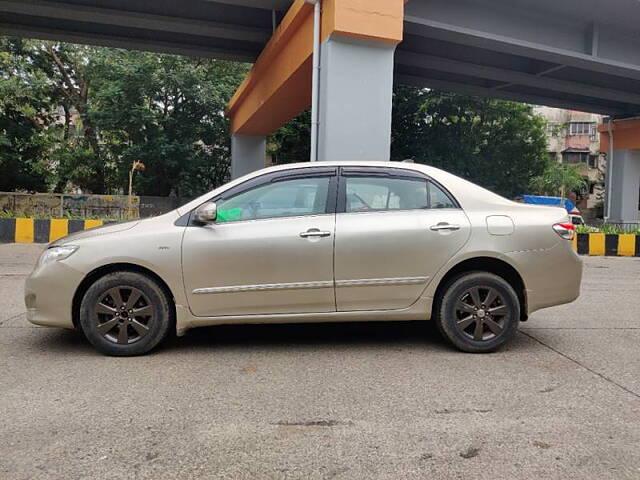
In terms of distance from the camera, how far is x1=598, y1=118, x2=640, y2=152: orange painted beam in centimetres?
2296

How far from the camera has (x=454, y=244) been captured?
434 cm

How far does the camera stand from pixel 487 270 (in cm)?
452

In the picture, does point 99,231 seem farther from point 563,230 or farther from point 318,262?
point 563,230

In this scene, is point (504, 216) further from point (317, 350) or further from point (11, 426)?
point (11, 426)

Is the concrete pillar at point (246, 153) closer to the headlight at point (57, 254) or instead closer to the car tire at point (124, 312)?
the headlight at point (57, 254)

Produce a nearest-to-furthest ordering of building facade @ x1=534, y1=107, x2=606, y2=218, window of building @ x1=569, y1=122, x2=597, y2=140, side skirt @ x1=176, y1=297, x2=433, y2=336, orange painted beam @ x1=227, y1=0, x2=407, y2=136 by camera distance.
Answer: side skirt @ x1=176, y1=297, x2=433, y2=336
orange painted beam @ x1=227, y1=0, x2=407, y2=136
building facade @ x1=534, y1=107, x2=606, y2=218
window of building @ x1=569, y1=122, x2=597, y2=140

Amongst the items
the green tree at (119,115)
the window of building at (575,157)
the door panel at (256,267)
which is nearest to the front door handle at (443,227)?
the door panel at (256,267)

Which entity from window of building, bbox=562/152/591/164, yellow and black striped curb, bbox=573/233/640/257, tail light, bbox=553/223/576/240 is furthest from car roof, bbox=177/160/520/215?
window of building, bbox=562/152/591/164

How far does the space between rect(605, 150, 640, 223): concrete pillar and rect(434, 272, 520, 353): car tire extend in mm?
22823

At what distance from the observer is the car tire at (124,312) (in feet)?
13.5

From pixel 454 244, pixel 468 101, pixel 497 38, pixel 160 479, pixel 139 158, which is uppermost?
pixel 468 101

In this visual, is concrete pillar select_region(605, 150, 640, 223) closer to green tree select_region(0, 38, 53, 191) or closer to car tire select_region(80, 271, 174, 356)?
car tire select_region(80, 271, 174, 356)

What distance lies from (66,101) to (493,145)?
75.0ft

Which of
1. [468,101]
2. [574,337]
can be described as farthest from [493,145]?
[574,337]
